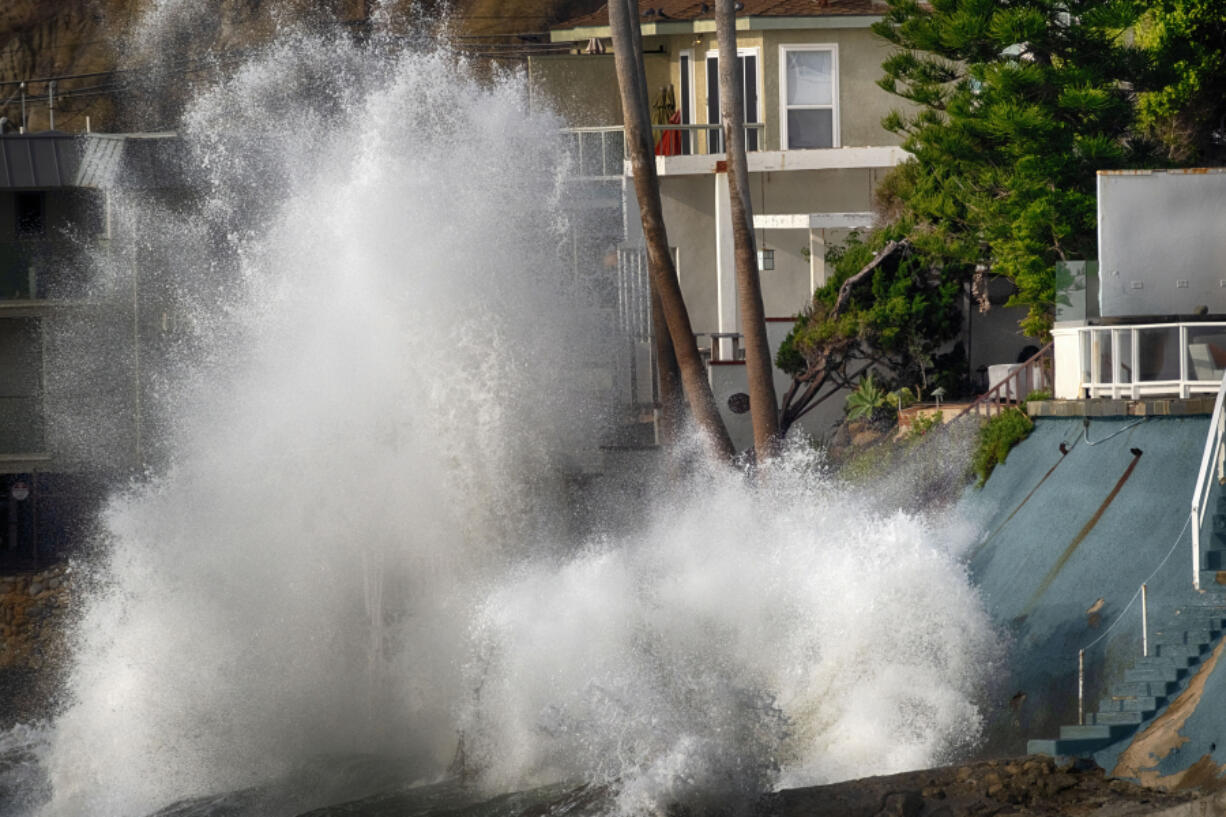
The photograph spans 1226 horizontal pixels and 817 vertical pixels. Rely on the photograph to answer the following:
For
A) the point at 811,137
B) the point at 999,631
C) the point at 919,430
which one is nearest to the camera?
the point at 999,631

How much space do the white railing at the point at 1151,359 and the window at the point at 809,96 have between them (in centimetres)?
1444

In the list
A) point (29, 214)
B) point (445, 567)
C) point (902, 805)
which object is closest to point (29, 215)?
point (29, 214)

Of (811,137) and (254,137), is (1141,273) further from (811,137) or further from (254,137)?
(254,137)

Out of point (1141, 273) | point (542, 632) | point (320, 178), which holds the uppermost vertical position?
point (320, 178)

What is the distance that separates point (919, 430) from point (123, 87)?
4235 cm

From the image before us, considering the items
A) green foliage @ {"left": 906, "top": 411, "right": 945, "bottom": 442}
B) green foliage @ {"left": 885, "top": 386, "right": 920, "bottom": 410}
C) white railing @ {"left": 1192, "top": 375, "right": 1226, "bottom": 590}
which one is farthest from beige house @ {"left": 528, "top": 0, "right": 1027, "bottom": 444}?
white railing @ {"left": 1192, "top": 375, "right": 1226, "bottom": 590}

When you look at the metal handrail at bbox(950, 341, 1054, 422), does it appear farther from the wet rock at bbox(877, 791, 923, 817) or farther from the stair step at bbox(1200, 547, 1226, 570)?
the wet rock at bbox(877, 791, 923, 817)

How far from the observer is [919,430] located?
932 inches

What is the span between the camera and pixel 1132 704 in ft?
49.2

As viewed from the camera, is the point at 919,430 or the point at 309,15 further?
the point at 309,15

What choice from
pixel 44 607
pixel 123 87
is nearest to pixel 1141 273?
pixel 44 607

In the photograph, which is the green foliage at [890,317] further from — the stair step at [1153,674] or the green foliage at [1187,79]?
the stair step at [1153,674]

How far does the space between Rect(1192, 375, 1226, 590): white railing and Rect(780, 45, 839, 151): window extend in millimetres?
16813

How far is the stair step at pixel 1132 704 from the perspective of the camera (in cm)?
1480
